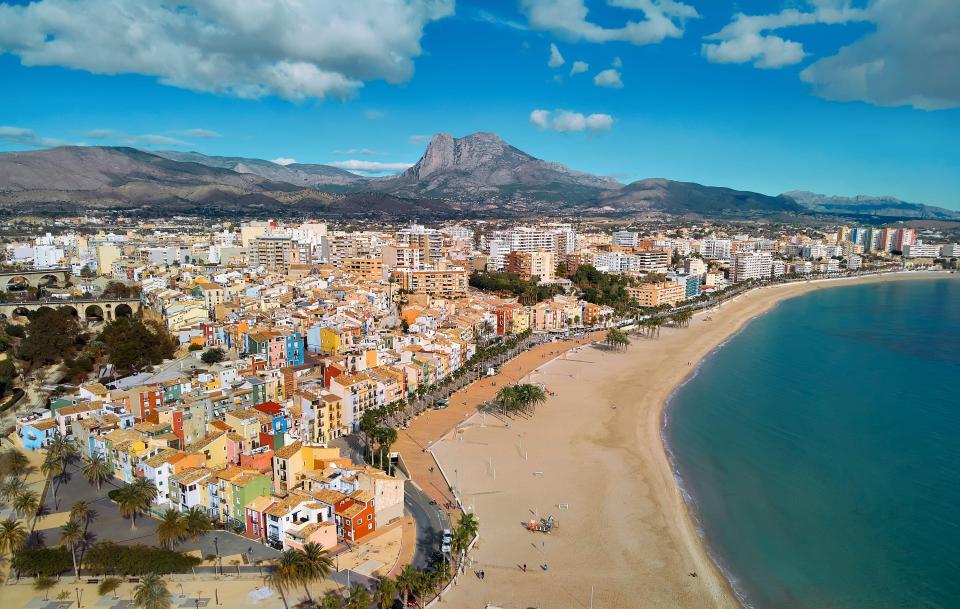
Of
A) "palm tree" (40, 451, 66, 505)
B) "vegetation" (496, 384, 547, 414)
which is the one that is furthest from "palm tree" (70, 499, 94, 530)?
"vegetation" (496, 384, 547, 414)

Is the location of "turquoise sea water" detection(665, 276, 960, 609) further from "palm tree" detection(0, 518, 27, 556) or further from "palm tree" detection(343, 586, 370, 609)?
"palm tree" detection(0, 518, 27, 556)

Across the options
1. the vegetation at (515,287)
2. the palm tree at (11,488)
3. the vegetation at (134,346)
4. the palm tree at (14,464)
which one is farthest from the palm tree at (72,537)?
the vegetation at (515,287)

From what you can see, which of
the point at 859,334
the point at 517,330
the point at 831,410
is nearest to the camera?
the point at 831,410

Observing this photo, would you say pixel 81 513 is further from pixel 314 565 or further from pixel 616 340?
pixel 616 340

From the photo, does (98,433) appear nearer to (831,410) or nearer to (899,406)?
(831,410)

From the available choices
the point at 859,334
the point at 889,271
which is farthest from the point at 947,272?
the point at 859,334

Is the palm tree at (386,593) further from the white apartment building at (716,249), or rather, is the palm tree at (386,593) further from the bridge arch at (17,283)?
the white apartment building at (716,249)
